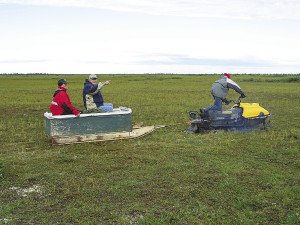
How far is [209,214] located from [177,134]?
6.45 metres

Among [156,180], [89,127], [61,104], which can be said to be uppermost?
[61,104]

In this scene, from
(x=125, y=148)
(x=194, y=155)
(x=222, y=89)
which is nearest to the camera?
(x=194, y=155)

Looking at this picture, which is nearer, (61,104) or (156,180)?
(156,180)

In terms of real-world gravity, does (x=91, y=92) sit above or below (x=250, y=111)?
above

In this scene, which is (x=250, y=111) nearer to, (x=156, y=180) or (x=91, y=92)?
(x=91, y=92)

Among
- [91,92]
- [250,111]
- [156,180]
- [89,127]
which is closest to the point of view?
[156,180]

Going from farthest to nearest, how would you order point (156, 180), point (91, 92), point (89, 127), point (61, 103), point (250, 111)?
point (250, 111) < point (91, 92) < point (61, 103) < point (89, 127) < point (156, 180)

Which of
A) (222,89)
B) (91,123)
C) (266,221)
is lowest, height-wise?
(266,221)

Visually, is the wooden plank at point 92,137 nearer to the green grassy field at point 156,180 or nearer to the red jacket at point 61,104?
the green grassy field at point 156,180

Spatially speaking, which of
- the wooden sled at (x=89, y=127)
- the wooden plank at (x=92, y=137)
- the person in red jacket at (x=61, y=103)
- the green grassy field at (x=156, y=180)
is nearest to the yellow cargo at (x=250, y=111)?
the green grassy field at (x=156, y=180)

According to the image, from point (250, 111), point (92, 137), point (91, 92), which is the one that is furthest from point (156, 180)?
point (250, 111)

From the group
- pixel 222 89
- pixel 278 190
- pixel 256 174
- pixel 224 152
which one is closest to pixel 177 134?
pixel 222 89

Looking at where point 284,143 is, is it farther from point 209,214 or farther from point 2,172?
point 2,172

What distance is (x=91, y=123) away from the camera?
1088cm
